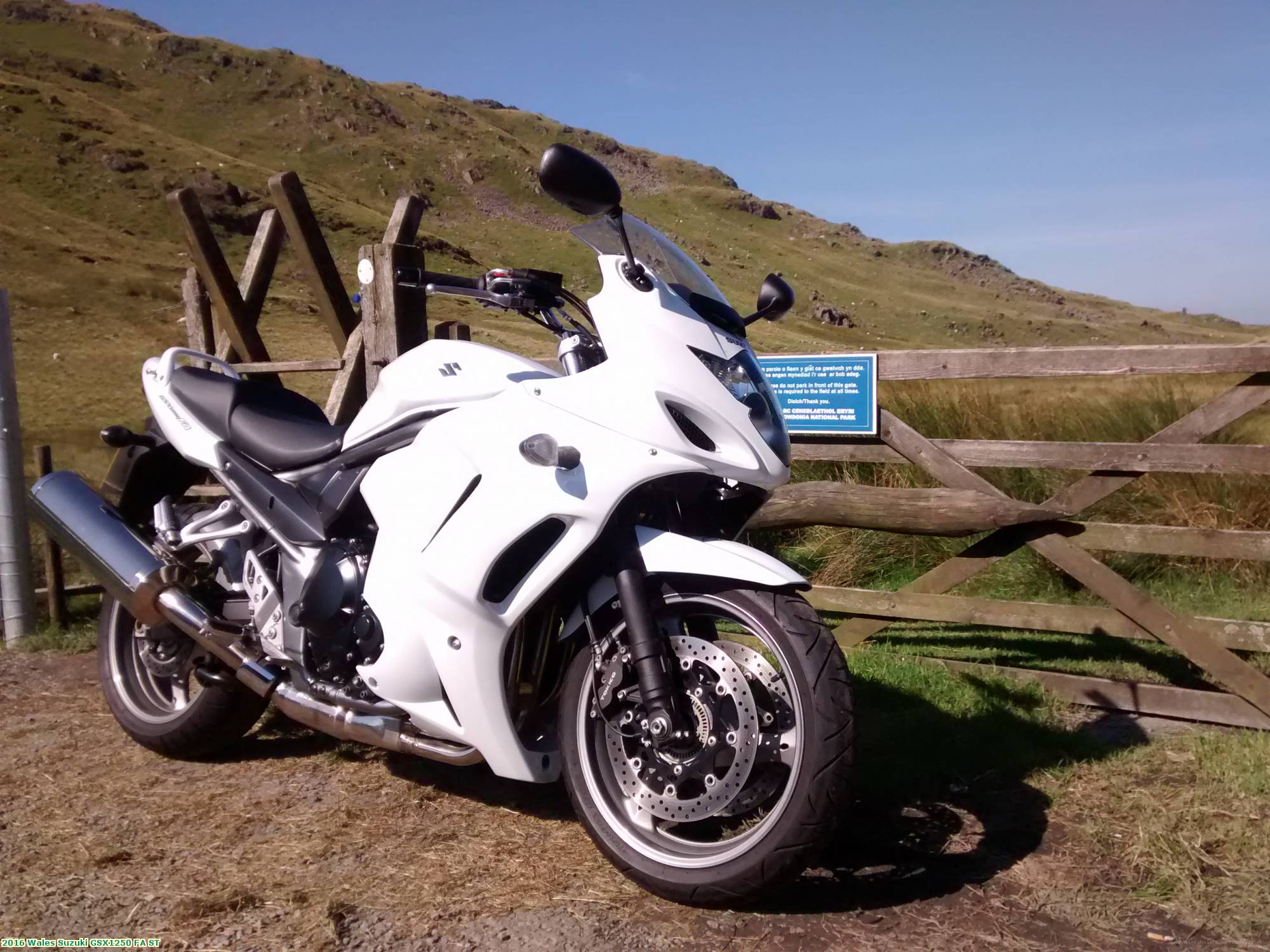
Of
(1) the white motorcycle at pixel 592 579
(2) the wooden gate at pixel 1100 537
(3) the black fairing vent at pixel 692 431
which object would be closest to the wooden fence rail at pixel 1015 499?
(2) the wooden gate at pixel 1100 537

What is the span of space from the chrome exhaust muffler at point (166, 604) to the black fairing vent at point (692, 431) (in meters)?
1.12

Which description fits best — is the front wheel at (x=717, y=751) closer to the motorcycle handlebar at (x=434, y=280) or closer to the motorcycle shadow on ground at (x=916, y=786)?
the motorcycle shadow on ground at (x=916, y=786)

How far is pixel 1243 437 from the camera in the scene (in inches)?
263

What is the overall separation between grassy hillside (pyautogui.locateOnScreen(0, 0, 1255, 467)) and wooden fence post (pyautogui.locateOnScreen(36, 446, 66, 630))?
11.3 metres

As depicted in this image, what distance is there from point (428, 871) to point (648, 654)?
0.96 m

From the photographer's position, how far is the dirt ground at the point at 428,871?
2701 millimetres

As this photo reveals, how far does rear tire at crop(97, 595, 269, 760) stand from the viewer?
13.0ft

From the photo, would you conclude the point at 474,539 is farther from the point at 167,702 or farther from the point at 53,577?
the point at 53,577

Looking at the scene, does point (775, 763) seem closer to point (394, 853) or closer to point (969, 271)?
point (394, 853)

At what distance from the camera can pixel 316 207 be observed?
61.8 metres

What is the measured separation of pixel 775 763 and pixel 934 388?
4728 millimetres

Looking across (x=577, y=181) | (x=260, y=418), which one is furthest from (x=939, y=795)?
(x=260, y=418)

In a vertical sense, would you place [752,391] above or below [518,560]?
above

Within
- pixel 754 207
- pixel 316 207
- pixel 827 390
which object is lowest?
pixel 827 390
